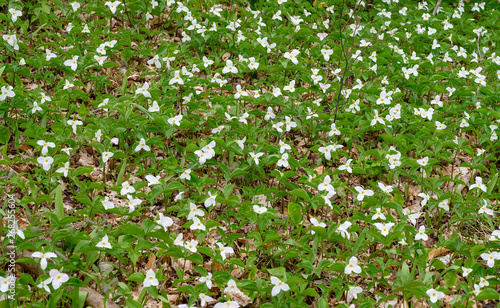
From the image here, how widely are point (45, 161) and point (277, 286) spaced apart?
1.58 m

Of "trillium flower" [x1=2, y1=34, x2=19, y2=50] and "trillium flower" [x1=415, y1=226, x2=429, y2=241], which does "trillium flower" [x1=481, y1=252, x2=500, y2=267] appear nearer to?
"trillium flower" [x1=415, y1=226, x2=429, y2=241]

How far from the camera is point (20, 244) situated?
2.15 metres

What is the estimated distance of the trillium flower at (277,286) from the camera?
2.14 metres

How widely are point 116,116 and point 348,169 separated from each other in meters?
1.95

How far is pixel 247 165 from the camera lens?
9.76ft

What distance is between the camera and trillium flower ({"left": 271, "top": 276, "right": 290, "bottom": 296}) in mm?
2143

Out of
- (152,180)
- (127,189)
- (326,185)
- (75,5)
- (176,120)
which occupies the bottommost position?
(127,189)

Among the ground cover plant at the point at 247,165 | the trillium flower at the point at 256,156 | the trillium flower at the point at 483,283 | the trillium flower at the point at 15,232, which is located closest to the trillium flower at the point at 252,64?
the ground cover plant at the point at 247,165

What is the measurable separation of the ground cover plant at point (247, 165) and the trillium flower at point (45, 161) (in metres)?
0.06

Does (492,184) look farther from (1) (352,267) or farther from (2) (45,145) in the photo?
(2) (45,145)

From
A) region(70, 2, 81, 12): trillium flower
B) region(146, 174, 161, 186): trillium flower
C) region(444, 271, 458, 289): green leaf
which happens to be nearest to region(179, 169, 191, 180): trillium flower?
region(146, 174, 161, 186): trillium flower

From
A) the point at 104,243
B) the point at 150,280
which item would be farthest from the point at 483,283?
the point at 104,243

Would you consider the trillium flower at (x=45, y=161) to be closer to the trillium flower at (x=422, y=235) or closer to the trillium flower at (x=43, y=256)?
the trillium flower at (x=43, y=256)

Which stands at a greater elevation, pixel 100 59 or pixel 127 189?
pixel 100 59
